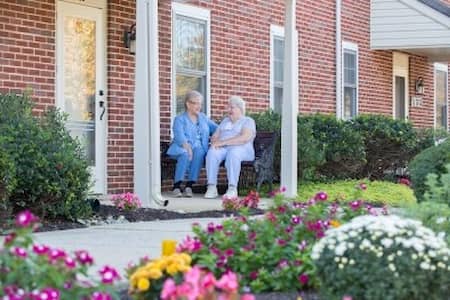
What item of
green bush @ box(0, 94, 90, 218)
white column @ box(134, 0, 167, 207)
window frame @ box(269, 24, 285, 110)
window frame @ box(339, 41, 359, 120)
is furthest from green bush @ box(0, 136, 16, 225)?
window frame @ box(339, 41, 359, 120)

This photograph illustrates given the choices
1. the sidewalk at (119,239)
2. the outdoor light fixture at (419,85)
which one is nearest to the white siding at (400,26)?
the outdoor light fixture at (419,85)

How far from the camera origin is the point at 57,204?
8.65m

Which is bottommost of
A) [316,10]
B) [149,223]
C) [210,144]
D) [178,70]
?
[149,223]

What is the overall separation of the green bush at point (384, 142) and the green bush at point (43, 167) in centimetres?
755

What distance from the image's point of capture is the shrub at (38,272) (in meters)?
3.75

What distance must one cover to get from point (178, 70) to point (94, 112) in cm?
198

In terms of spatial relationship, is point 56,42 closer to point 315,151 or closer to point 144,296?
point 315,151

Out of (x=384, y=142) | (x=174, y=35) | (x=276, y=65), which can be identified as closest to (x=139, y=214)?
(x=174, y=35)

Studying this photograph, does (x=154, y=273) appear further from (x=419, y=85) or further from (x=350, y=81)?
(x=419, y=85)

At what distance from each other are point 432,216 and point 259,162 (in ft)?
24.0

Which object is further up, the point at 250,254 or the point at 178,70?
the point at 178,70

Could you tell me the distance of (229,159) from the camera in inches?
472

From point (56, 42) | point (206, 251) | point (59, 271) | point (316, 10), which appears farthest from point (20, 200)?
point (316, 10)

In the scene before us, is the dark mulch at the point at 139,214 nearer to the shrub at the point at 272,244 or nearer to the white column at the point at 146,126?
the white column at the point at 146,126
